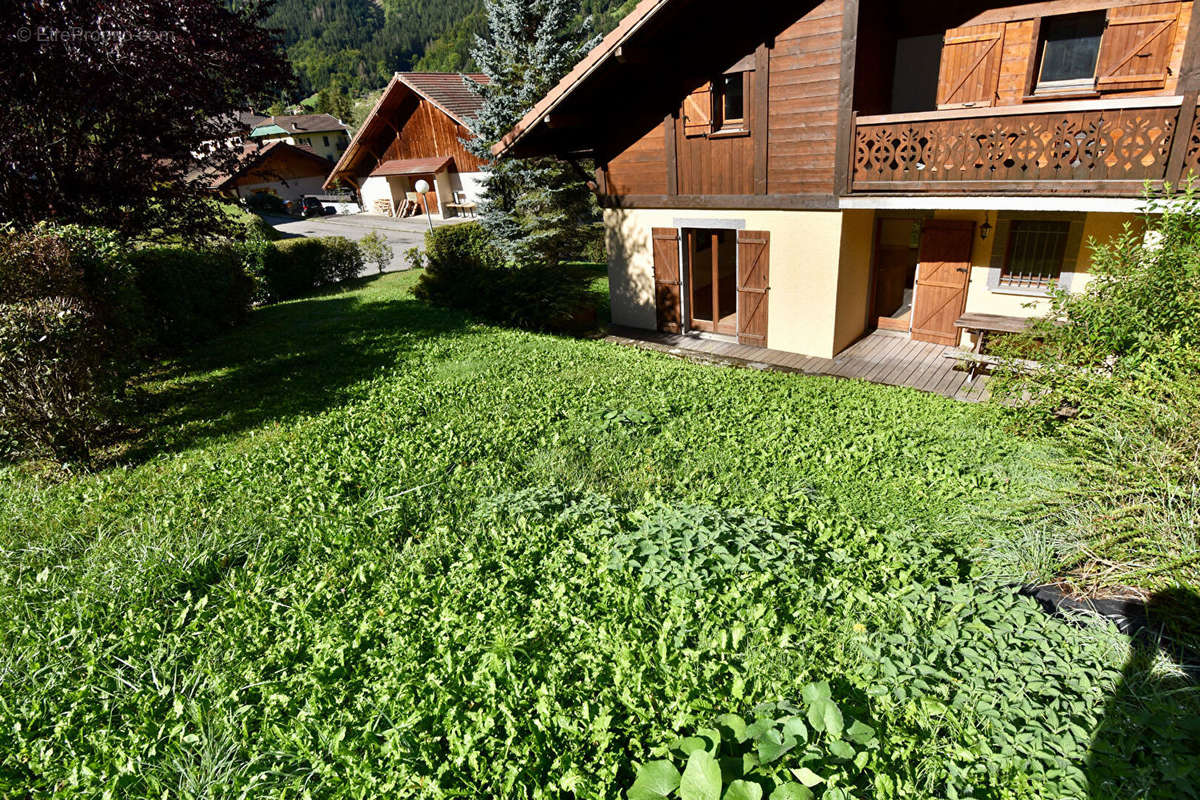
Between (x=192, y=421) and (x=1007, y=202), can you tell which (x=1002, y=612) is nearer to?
(x=1007, y=202)

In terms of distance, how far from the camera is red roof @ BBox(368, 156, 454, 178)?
35.6 meters

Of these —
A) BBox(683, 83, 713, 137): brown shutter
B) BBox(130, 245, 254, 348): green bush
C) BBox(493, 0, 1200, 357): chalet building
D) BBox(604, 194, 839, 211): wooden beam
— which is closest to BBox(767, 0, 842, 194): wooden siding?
BBox(493, 0, 1200, 357): chalet building

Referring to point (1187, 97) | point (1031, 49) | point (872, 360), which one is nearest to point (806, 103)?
point (1031, 49)

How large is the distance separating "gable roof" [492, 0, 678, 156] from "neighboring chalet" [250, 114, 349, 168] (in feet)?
209

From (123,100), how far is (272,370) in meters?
4.02

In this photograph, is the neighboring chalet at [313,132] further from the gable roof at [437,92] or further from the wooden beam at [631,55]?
the wooden beam at [631,55]

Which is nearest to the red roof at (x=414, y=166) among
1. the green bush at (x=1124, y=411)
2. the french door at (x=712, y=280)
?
the french door at (x=712, y=280)

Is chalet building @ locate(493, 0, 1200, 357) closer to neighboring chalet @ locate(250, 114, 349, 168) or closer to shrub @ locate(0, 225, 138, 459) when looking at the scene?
shrub @ locate(0, 225, 138, 459)

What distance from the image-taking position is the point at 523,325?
13.2 metres

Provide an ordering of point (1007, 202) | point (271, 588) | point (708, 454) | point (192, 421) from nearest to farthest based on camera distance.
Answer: point (271, 588)
point (708, 454)
point (192, 421)
point (1007, 202)

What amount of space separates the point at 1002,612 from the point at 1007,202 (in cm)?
706

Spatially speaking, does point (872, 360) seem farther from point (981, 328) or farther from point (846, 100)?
point (846, 100)

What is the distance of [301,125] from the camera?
6569 centimetres

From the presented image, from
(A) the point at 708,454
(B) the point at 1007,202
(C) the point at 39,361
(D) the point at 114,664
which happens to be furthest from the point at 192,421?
(B) the point at 1007,202
